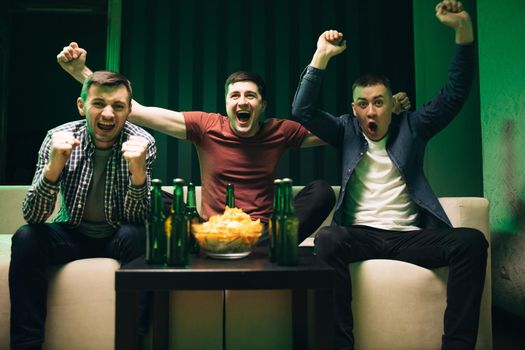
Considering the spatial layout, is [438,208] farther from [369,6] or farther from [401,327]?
[369,6]

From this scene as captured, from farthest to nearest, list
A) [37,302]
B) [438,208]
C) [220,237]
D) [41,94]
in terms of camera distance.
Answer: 1. [41,94]
2. [438,208]
3. [37,302]
4. [220,237]

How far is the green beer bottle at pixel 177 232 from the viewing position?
1.14 meters

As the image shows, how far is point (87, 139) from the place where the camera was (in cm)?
170

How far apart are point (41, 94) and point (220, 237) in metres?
4.86

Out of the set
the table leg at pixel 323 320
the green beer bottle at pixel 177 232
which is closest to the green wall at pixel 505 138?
the table leg at pixel 323 320

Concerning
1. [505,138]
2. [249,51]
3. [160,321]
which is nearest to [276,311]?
[160,321]

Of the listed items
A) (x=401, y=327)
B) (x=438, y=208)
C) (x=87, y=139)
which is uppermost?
(x=87, y=139)

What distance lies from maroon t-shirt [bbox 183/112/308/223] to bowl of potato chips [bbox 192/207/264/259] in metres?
A: 0.71

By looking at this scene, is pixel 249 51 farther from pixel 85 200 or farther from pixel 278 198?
pixel 278 198

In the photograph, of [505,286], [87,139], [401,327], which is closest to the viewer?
[401,327]

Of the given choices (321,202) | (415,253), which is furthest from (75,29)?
(415,253)

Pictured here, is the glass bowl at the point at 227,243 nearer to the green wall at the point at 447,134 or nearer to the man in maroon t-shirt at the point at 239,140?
the man in maroon t-shirt at the point at 239,140

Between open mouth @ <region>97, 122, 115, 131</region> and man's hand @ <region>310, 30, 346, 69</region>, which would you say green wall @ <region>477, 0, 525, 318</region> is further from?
open mouth @ <region>97, 122, 115, 131</region>

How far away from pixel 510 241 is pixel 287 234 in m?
1.42
